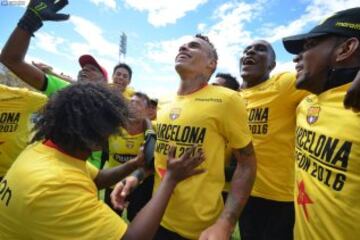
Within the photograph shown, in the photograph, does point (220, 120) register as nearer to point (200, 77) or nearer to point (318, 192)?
point (200, 77)

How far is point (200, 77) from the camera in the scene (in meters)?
3.21

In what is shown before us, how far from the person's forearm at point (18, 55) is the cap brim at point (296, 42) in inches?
88.2

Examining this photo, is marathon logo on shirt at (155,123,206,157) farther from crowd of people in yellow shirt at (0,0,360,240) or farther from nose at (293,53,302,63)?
nose at (293,53,302,63)

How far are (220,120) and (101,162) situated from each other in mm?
3642

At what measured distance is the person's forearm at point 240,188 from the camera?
2.49 meters

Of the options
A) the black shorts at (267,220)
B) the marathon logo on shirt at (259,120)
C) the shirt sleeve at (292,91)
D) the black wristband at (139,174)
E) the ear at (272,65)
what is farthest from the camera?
the ear at (272,65)

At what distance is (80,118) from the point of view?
2.15m

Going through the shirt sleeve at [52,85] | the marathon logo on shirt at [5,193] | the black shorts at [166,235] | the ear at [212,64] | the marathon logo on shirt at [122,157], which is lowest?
the marathon logo on shirt at [122,157]

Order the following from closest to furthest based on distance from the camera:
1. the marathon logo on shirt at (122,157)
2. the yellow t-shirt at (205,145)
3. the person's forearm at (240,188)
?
the person's forearm at (240,188)
the yellow t-shirt at (205,145)
the marathon logo on shirt at (122,157)

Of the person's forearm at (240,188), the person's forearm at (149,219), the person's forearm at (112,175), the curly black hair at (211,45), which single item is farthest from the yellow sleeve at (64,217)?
the curly black hair at (211,45)

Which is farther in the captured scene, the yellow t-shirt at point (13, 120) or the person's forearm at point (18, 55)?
the yellow t-shirt at point (13, 120)

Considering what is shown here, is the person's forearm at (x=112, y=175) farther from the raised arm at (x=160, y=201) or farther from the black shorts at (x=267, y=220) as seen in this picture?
the black shorts at (x=267, y=220)

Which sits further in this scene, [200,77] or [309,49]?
[200,77]

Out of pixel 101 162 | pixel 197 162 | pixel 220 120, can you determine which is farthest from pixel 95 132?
pixel 101 162
